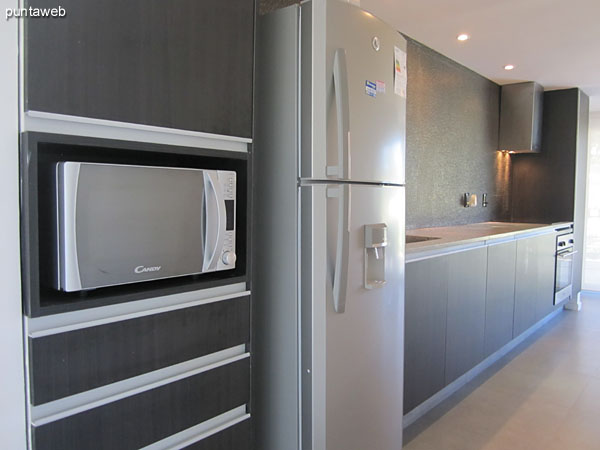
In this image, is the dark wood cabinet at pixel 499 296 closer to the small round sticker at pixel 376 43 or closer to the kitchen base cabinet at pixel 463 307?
the kitchen base cabinet at pixel 463 307

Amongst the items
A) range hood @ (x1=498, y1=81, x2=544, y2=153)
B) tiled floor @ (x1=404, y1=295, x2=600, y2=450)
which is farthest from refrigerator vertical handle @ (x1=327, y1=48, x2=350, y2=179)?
range hood @ (x1=498, y1=81, x2=544, y2=153)

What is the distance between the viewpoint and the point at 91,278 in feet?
3.54

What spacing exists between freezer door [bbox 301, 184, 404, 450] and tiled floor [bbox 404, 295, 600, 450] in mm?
588

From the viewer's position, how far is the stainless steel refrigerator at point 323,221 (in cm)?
155

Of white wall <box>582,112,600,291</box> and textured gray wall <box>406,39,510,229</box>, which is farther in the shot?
white wall <box>582,112,600,291</box>

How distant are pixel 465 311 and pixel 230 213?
75.1 inches

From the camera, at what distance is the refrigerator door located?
1525mm

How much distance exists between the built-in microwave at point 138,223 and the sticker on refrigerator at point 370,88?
2.14ft

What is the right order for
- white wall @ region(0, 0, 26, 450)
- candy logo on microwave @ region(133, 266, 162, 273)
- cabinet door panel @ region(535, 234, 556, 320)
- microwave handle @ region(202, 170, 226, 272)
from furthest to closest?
cabinet door panel @ region(535, 234, 556, 320) < microwave handle @ region(202, 170, 226, 272) < candy logo on microwave @ region(133, 266, 162, 273) < white wall @ region(0, 0, 26, 450)

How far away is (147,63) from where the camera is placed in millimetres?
1161

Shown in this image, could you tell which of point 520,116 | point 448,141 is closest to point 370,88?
point 448,141

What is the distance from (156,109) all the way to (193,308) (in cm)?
57

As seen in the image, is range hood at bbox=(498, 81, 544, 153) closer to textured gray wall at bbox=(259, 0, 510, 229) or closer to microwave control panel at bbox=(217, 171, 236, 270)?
textured gray wall at bbox=(259, 0, 510, 229)

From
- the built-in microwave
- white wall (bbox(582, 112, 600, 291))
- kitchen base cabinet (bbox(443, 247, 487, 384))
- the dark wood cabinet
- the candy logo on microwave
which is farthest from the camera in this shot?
white wall (bbox(582, 112, 600, 291))
